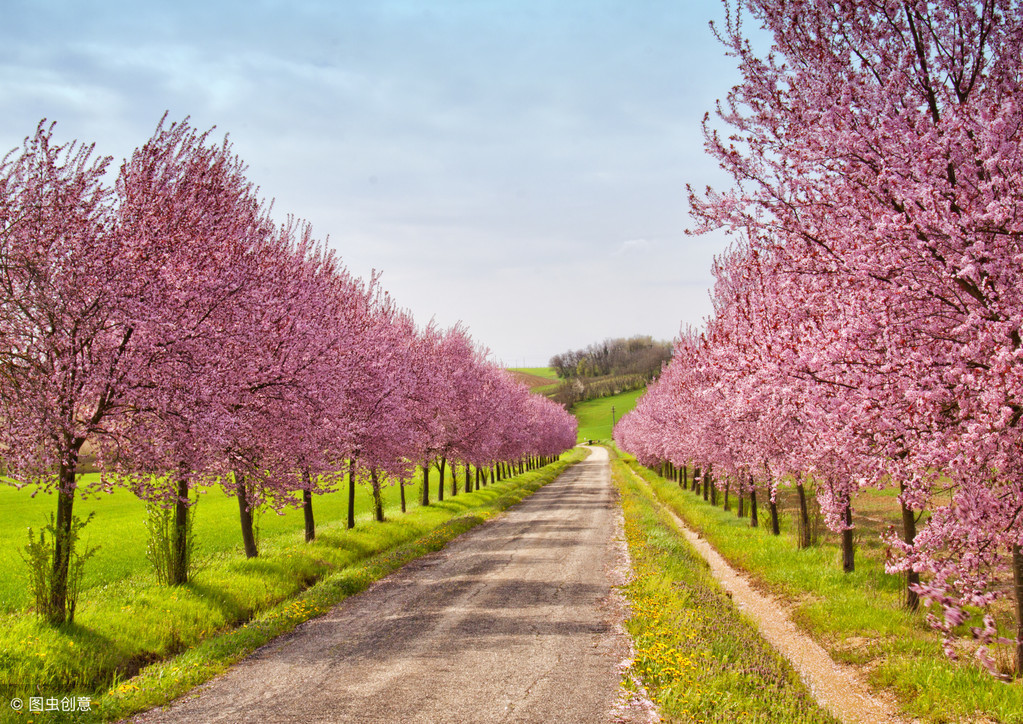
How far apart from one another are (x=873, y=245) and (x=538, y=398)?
81740 mm

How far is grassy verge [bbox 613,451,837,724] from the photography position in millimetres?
7992

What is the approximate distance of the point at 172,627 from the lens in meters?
11.7

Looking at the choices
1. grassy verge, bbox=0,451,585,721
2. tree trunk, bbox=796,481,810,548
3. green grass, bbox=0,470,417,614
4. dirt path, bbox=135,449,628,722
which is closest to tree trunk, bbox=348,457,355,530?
green grass, bbox=0,470,417,614

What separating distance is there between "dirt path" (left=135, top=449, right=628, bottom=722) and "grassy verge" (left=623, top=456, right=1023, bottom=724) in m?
4.26

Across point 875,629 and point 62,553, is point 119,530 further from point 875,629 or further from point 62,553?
point 875,629

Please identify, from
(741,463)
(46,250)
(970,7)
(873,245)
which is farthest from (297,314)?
(741,463)

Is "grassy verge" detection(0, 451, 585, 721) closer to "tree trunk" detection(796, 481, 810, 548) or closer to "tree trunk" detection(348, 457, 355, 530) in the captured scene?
"tree trunk" detection(348, 457, 355, 530)

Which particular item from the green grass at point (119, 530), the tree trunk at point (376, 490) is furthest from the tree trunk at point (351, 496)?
the green grass at point (119, 530)

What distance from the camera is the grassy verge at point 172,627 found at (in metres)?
8.99

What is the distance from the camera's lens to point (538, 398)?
88.6m

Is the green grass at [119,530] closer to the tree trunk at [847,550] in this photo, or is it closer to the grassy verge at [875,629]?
the grassy verge at [875,629]

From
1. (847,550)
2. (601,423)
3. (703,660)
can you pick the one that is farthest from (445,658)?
(601,423)

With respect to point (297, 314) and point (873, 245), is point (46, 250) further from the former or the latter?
point (873, 245)

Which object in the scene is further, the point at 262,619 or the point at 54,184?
the point at 262,619
